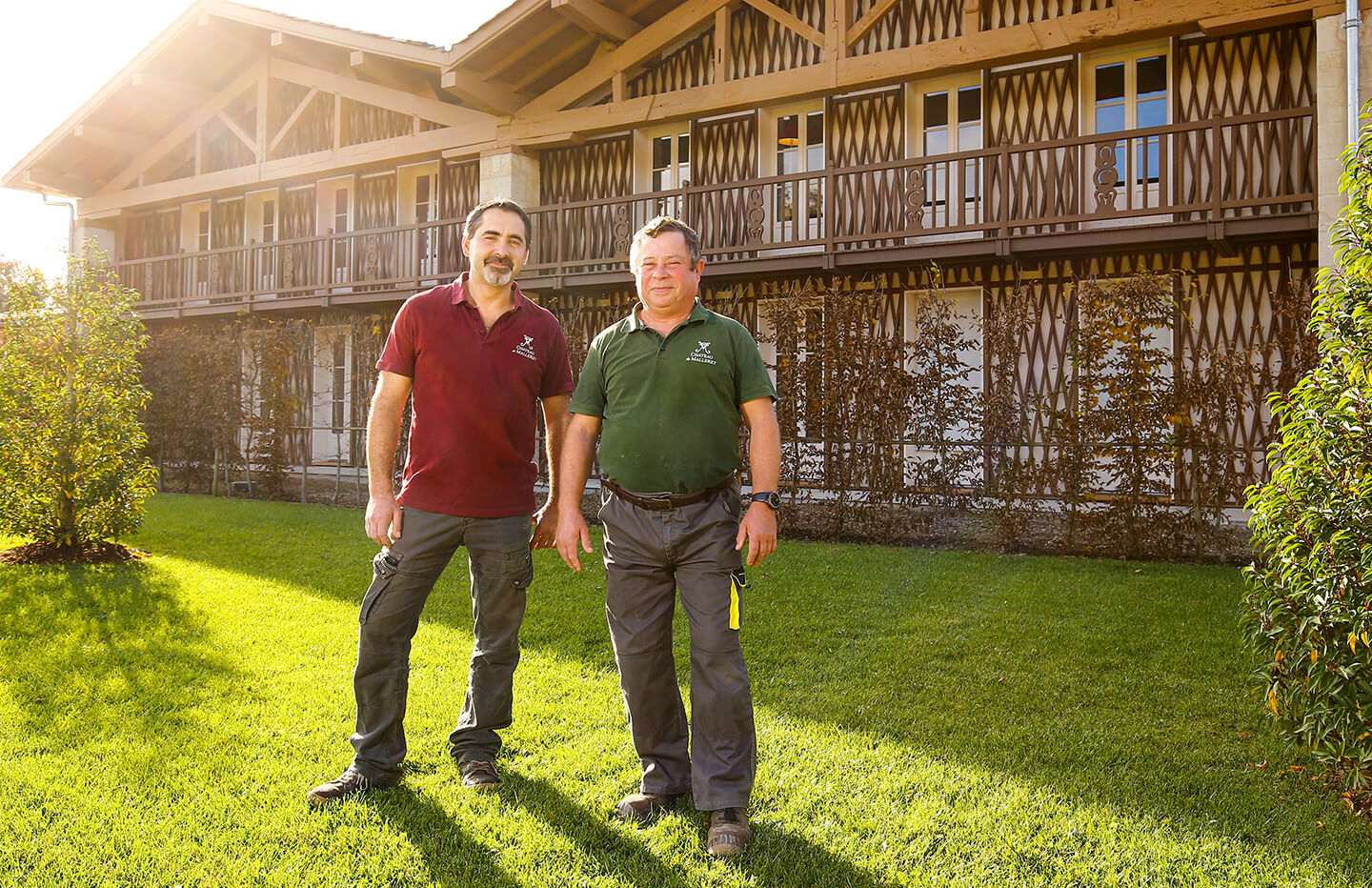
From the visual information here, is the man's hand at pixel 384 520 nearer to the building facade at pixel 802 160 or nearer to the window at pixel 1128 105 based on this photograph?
the building facade at pixel 802 160

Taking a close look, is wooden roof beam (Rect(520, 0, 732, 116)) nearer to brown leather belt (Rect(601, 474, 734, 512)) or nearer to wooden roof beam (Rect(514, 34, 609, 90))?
wooden roof beam (Rect(514, 34, 609, 90))

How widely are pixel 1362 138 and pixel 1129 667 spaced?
302cm

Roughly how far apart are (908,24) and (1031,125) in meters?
2.29

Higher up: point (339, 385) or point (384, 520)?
point (339, 385)

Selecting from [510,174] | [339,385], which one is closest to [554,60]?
[510,174]

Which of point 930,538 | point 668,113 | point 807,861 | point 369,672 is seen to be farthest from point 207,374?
point 807,861

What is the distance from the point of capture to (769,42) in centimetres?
1494

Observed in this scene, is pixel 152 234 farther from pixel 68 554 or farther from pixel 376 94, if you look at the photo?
pixel 68 554

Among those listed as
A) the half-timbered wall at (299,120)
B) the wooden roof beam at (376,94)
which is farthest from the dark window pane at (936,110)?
the half-timbered wall at (299,120)

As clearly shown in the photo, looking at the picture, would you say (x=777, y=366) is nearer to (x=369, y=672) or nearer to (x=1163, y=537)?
(x=1163, y=537)

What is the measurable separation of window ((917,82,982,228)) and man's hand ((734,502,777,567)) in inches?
442

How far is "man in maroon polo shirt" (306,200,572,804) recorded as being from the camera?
3604 mm

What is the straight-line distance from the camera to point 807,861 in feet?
10.2

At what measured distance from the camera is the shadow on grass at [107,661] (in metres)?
4.34
